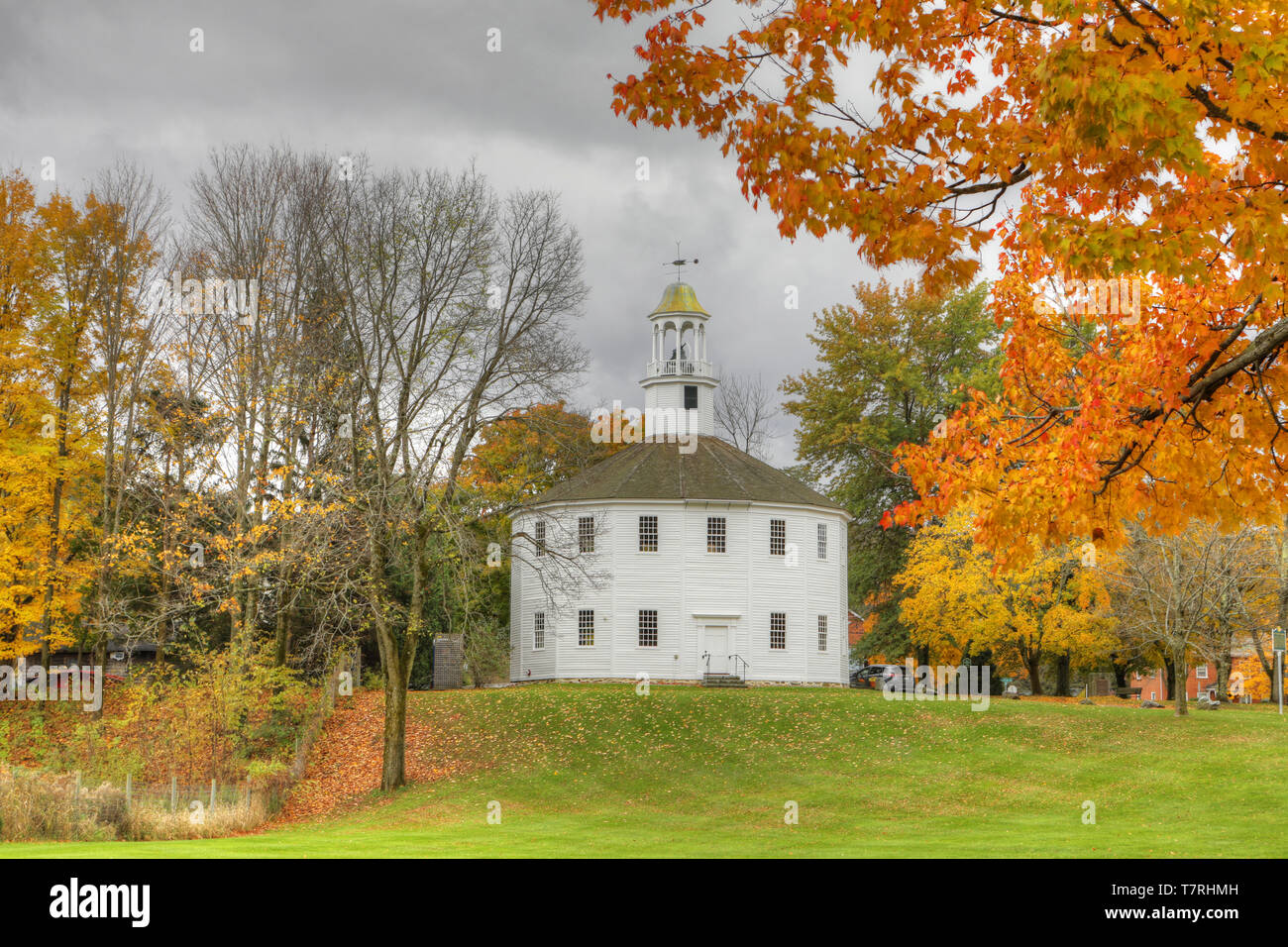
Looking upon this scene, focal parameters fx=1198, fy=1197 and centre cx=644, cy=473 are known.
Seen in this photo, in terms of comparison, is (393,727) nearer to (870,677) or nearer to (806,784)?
(806,784)

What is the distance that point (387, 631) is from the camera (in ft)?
91.3

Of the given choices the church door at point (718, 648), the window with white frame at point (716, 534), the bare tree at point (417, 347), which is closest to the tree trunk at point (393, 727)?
the bare tree at point (417, 347)

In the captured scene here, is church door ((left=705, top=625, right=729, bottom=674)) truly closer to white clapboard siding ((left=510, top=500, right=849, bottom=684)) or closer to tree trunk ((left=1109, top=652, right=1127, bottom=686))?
white clapboard siding ((left=510, top=500, right=849, bottom=684))

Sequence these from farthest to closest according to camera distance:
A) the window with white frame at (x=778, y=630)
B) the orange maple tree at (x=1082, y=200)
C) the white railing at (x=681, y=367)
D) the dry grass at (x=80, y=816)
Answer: the white railing at (x=681, y=367) → the window with white frame at (x=778, y=630) → the dry grass at (x=80, y=816) → the orange maple tree at (x=1082, y=200)

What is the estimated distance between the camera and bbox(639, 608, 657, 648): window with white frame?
4509 cm

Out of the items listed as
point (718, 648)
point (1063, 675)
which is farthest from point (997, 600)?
point (1063, 675)

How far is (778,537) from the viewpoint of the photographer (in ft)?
155

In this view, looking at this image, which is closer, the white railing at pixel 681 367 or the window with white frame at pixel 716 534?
the window with white frame at pixel 716 534

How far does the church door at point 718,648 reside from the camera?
45.0 m

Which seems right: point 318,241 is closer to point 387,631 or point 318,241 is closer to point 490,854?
point 387,631

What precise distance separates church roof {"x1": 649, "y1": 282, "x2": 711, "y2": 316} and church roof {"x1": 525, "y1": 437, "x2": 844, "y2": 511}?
5.91 m

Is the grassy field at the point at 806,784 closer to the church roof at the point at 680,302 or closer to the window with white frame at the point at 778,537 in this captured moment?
the window with white frame at the point at 778,537

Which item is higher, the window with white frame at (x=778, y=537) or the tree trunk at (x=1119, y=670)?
the window with white frame at (x=778, y=537)

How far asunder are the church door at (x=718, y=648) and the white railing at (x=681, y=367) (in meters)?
13.0
